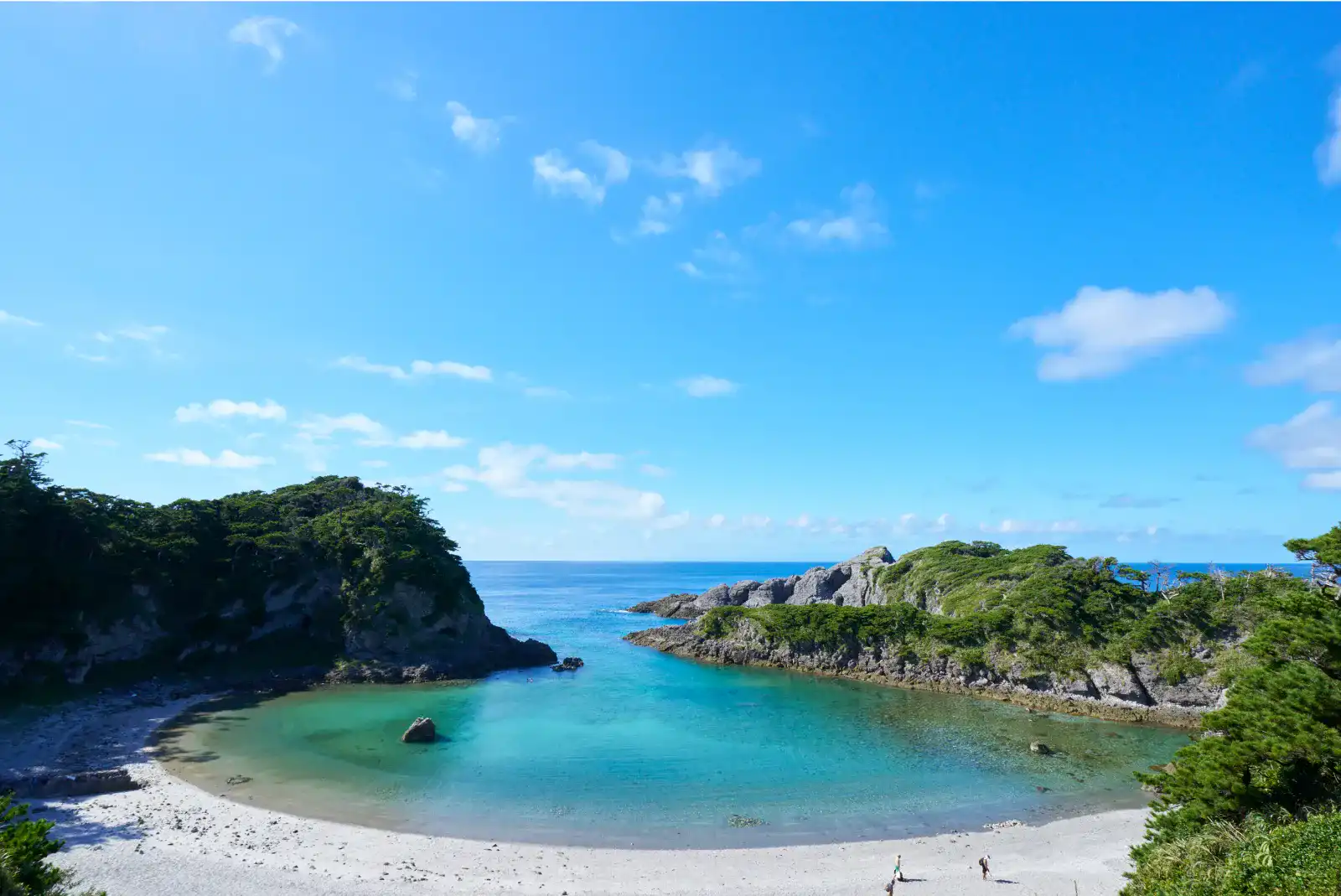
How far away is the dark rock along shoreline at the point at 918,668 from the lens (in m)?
44.2

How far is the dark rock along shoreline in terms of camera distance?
44.2 m

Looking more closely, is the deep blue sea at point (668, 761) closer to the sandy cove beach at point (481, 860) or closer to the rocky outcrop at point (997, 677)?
the sandy cove beach at point (481, 860)

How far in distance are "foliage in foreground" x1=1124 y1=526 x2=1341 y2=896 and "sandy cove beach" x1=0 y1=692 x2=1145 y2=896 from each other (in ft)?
17.9

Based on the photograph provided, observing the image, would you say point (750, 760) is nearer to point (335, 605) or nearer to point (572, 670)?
point (572, 670)

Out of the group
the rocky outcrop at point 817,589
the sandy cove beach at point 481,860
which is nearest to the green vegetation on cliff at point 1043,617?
the rocky outcrop at point 817,589

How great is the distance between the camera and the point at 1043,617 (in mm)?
52031

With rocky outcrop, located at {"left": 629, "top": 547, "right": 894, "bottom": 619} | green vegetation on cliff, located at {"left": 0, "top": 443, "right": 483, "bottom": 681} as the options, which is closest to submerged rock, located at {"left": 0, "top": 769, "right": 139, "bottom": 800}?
green vegetation on cliff, located at {"left": 0, "top": 443, "right": 483, "bottom": 681}

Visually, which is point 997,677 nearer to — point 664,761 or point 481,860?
point 664,761

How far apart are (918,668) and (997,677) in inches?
261

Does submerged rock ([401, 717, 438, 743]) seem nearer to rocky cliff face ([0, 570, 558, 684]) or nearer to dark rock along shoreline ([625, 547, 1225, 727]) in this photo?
rocky cliff face ([0, 570, 558, 684])

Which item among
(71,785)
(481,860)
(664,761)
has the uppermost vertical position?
(71,785)

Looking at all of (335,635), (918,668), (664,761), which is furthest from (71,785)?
(918,668)

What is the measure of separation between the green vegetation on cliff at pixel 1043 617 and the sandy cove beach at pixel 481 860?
24.4 meters

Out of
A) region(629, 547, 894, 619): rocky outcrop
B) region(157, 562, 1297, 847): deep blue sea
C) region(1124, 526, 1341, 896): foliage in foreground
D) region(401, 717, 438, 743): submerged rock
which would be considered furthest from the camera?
region(629, 547, 894, 619): rocky outcrop
